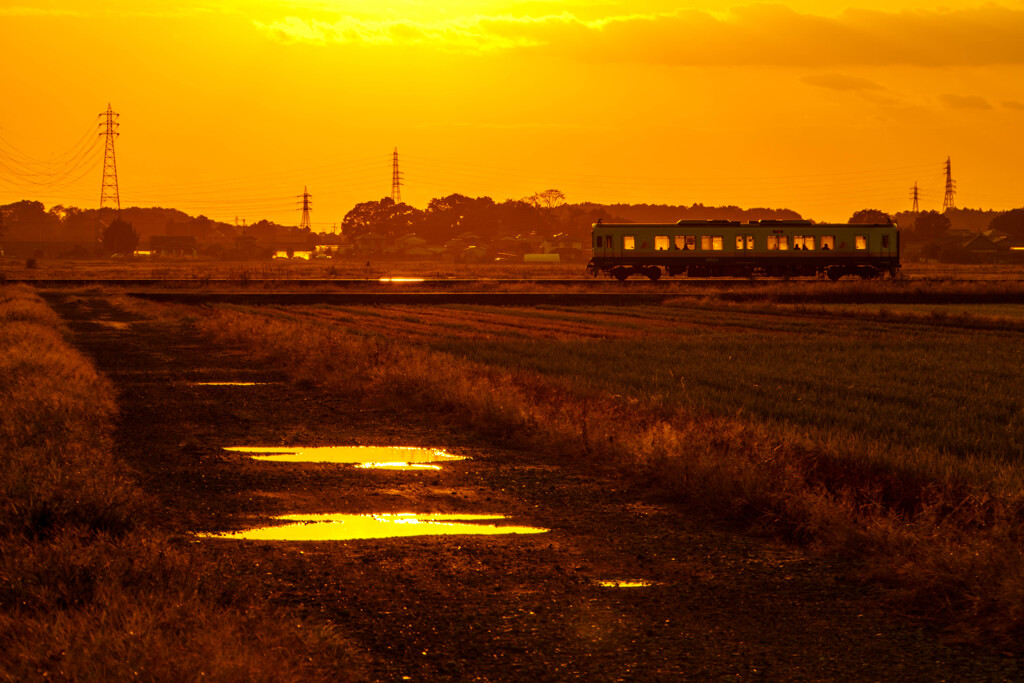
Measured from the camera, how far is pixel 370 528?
9.30m

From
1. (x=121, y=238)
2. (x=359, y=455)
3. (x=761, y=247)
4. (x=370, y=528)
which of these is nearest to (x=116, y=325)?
(x=359, y=455)

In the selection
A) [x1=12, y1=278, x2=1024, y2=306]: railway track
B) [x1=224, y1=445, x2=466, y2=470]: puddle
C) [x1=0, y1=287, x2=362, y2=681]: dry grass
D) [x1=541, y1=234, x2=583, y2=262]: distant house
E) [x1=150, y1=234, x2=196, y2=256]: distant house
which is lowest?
[x1=224, y1=445, x2=466, y2=470]: puddle

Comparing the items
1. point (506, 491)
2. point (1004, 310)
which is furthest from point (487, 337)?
point (1004, 310)

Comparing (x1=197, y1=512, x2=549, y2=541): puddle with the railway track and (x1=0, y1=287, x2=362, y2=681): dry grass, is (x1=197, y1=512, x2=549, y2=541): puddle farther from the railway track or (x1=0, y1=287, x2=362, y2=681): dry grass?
the railway track

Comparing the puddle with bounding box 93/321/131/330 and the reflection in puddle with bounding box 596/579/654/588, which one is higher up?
the puddle with bounding box 93/321/131/330

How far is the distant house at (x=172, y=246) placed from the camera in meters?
190

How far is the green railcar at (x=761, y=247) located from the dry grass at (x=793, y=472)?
39.3m

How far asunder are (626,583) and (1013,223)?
183 meters

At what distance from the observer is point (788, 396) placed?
677 inches

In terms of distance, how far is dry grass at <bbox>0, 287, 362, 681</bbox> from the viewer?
209 inches

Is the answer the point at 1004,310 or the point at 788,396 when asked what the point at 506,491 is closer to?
the point at 788,396

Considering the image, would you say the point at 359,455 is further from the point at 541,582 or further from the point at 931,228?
the point at 931,228

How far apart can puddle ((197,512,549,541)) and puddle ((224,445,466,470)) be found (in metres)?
2.45

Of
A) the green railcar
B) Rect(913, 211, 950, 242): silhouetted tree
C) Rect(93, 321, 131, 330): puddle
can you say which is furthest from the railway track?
Rect(913, 211, 950, 242): silhouetted tree
